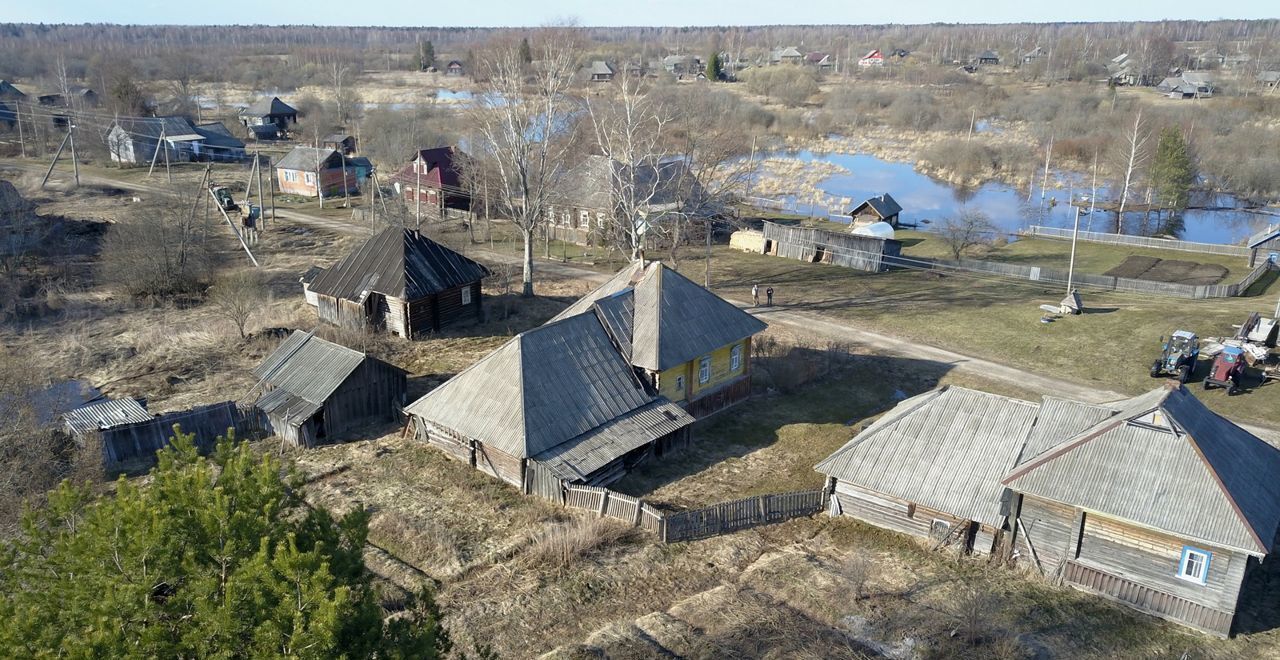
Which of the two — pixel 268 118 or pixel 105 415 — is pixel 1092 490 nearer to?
pixel 105 415

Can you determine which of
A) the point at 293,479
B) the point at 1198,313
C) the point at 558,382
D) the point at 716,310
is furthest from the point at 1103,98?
the point at 293,479

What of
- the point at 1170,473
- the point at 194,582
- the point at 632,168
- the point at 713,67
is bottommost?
the point at 1170,473

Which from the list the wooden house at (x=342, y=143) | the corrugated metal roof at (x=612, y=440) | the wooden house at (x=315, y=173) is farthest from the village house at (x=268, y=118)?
the corrugated metal roof at (x=612, y=440)

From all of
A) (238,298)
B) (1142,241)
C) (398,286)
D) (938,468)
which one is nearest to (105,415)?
(238,298)

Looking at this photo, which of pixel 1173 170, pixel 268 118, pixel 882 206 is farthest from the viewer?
pixel 268 118

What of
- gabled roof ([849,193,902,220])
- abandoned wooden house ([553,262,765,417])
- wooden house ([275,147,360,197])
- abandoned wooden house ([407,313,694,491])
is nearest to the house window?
abandoned wooden house ([407,313,694,491])

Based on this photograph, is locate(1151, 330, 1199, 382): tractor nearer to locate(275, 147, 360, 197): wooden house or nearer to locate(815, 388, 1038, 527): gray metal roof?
locate(815, 388, 1038, 527): gray metal roof

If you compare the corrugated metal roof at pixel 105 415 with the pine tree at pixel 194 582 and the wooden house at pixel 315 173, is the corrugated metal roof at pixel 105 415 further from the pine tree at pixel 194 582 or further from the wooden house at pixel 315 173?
the wooden house at pixel 315 173
